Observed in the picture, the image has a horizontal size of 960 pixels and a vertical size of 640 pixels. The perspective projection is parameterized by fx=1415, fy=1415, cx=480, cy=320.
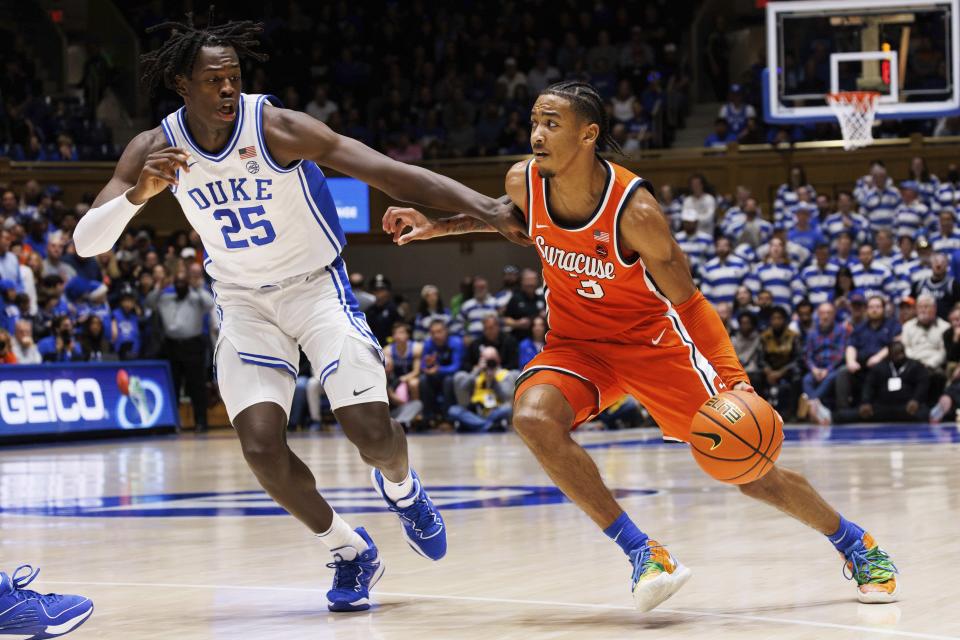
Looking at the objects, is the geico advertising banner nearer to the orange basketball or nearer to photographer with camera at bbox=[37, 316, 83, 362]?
photographer with camera at bbox=[37, 316, 83, 362]

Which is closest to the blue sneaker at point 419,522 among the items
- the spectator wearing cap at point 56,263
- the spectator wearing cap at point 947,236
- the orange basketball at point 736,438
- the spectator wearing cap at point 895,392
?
the orange basketball at point 736,438

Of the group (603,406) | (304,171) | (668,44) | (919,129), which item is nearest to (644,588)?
(603,406)

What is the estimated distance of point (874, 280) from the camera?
16.7 meters

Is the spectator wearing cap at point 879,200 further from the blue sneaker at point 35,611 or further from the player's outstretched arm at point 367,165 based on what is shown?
the blue sneaker at point 35,611

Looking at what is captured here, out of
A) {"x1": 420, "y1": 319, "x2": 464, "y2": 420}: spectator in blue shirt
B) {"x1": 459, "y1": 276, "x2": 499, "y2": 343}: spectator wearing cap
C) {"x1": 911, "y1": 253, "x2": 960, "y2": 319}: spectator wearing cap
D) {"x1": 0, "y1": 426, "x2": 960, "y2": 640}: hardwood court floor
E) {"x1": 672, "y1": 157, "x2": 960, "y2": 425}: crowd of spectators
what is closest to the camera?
{"x1": 0, "y1": 426, "x2": 960, "y2": 640}: hardwood court floor

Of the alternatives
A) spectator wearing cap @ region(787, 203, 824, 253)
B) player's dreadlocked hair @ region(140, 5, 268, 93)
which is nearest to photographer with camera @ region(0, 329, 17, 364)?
spectator wearing cap @ region(787, 203, 824, 253)

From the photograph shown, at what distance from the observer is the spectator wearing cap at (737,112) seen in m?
21.9

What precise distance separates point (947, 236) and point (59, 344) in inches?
409

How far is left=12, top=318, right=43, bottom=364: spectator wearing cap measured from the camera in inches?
602

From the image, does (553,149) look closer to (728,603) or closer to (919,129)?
(728,603)

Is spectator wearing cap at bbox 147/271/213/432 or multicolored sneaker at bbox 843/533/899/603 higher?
multicolored sneaker at bbox 843/533/899/603

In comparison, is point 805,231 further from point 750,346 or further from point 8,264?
point 8,264

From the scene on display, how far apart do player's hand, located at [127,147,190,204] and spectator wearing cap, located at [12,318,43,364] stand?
11.0m

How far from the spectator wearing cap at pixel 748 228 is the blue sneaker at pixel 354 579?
44.1 ft
